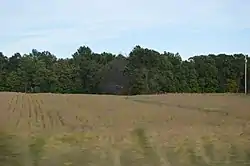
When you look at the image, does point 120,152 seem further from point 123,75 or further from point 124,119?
point 123,75

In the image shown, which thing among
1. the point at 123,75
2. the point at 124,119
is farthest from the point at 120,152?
the point at 123,75

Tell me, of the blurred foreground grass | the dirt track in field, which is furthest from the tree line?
the blurred foreground grass

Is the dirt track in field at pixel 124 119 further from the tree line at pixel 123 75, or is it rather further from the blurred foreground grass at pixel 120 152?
the tree line at pixel 123 75

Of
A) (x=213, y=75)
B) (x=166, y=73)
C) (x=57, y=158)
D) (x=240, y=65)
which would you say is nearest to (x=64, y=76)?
(x=166, y=73)

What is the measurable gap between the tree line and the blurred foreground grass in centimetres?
7074

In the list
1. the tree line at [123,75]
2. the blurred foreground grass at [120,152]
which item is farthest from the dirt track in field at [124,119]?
the tree line at [123,75]

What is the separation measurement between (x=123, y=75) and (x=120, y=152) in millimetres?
79189

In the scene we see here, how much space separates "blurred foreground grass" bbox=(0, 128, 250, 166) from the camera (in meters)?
9.57

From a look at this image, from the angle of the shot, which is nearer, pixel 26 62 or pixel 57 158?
pixel 57 158

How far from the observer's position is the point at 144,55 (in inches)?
3602

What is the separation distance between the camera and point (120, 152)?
11.3 m

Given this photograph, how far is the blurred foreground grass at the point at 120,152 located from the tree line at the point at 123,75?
232 ft

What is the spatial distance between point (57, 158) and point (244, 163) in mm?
3739

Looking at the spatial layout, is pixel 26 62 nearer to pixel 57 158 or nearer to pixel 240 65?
pixel 240 65
